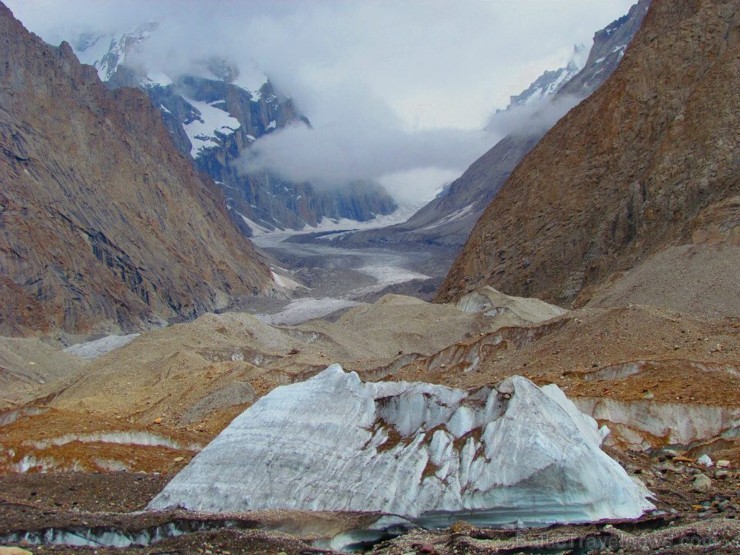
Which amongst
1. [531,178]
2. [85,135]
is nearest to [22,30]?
[85,135]

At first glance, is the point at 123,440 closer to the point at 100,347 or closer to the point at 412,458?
the point at 412,458

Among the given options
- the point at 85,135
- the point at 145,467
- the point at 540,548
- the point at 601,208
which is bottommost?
the point at 540,548

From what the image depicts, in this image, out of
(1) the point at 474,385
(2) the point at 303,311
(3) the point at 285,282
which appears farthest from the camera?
(3) the point at 285,282

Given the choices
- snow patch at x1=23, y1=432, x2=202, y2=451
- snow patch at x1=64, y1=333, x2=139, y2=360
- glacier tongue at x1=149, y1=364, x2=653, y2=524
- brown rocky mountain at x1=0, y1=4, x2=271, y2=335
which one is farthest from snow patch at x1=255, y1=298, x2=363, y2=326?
glacier tongue at x1=149, y1=364, x2=653, y2=524

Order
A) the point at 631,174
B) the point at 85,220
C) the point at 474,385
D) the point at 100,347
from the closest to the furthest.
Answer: the point at 474,385
the point at 631,174
the point at 100,347
the point at 85,220

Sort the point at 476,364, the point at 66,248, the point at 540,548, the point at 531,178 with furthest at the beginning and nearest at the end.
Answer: the point at 66,248 → the point at 531,178 → the point at 476,364 → the point at 540,548

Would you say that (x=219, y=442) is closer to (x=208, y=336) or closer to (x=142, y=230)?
(x=208, y=336)

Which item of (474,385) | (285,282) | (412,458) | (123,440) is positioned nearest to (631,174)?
(474,385)
